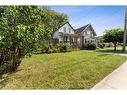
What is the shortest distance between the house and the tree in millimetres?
4517

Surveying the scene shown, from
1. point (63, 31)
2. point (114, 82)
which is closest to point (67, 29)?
point (63, 31)

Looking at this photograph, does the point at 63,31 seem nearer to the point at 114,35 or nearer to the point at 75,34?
the point at 75,34

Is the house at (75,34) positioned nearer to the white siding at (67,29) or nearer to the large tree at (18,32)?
the white siding at (67,29)

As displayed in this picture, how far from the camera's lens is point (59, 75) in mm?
7074

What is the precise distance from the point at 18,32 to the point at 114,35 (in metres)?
16.0

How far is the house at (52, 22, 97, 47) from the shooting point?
2637cm

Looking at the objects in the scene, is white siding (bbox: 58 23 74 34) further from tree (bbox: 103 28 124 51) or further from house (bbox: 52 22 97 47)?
tree (bbox: 103 28 124 51)

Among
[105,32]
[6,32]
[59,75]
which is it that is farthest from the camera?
[105,32]

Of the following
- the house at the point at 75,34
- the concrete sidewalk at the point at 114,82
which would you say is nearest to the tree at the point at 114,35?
the house at the point at 75,34

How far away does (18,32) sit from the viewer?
21.2ft

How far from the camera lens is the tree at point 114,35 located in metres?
21.0

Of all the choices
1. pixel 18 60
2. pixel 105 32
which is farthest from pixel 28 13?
pixel 105 32

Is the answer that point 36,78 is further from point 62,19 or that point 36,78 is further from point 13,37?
point 62,19
